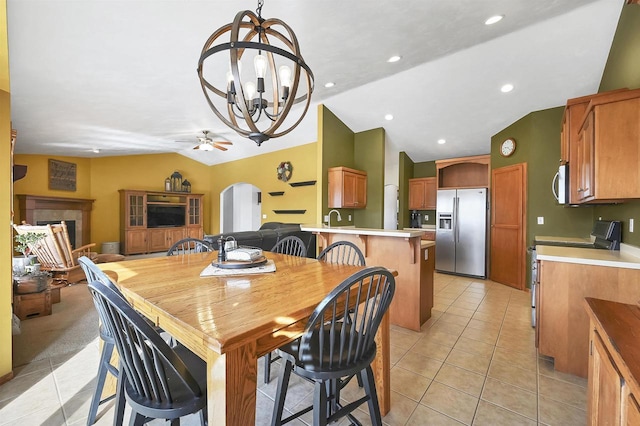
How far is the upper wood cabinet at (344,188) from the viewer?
485 cm

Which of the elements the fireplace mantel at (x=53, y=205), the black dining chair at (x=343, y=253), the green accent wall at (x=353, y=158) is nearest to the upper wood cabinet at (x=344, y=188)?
the green accent wall at (x=353, y=158)

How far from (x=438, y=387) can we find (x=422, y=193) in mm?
5118

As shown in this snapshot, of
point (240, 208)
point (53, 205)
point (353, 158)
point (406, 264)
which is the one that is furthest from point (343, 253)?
point (240, 208)

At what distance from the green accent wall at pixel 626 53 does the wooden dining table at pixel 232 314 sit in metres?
2.84

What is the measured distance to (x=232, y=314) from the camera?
103 cm

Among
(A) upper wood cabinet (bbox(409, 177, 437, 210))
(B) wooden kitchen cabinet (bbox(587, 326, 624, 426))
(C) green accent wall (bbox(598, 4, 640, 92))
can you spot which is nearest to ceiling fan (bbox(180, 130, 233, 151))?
(A) upper wood cabinet (bbox(409, 177, 437, 210))

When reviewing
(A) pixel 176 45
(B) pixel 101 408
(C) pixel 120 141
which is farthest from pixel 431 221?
(C) pixel 120 141

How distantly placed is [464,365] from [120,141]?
6700 mm

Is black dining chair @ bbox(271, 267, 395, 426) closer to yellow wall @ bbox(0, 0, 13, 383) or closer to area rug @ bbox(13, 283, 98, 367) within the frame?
yellow wall @ bbox(0, 0, 13, 383)

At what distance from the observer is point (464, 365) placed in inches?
84.3

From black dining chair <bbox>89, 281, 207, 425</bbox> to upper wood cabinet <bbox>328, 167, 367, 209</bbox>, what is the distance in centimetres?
403

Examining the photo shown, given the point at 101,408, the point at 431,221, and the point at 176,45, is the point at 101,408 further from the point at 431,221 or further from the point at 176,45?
the point at 431,221

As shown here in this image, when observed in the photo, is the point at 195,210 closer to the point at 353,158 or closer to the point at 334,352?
the point at 353,158

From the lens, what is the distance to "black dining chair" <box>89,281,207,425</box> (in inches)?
35.2
